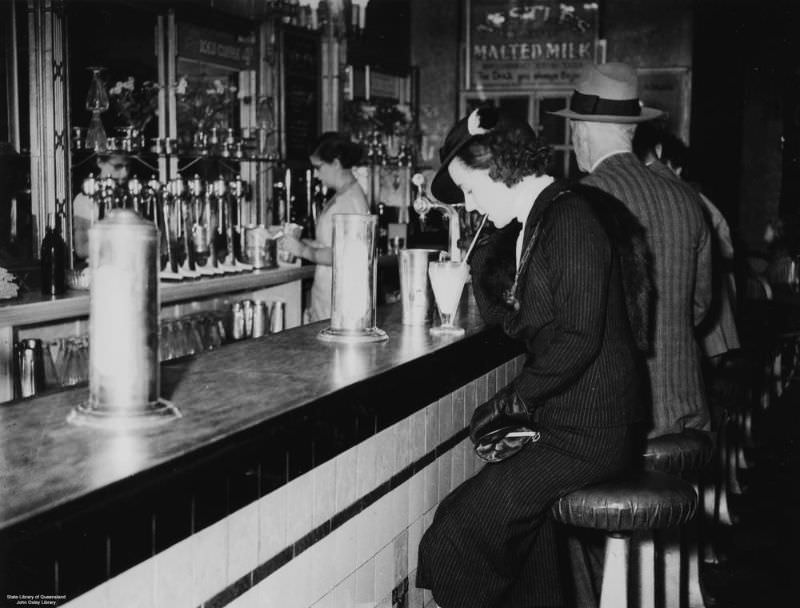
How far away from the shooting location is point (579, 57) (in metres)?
8.40

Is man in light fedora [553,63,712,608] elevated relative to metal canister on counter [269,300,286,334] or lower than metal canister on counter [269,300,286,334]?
elevated

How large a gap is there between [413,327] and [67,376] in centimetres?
157

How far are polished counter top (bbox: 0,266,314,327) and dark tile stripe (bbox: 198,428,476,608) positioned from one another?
→ 1.57m

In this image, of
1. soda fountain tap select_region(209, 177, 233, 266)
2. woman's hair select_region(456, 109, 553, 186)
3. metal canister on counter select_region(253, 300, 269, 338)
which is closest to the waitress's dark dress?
woman's hair select_region(456, 109, 553, 186)

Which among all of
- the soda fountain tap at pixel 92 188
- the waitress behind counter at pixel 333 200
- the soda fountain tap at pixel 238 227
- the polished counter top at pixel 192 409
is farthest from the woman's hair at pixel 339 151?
the polished counter top at pixel 192 409

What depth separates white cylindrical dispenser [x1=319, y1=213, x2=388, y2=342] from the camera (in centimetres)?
243

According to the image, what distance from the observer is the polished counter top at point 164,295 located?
11.7 ft

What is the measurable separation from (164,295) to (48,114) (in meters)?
0.98

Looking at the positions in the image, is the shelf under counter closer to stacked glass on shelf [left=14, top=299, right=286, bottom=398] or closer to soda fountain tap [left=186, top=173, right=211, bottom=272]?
stacked glass on shelf [left=14, top=299, right=286, bottom=398]

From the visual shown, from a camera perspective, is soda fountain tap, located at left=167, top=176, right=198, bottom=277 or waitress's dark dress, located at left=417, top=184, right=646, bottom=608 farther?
soda fountain tap, located at left=167, top=176, right=198, bottom=277

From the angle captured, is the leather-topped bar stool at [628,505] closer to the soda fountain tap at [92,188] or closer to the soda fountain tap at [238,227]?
the soda fountain tap at [92,188]

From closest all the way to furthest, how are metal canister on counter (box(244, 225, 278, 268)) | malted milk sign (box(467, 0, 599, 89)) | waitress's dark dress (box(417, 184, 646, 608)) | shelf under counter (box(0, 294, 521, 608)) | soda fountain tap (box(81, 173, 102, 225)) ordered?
1. shelf under counter (box(0, 294, 521, 608))
2. waitress's dark dress (box(417, 184, 646, 608))
3. soda fountain tap (box(81, 173, 102, 225))
4. metal canister on counter (box(244, 225, 278, 268))
5. malted milk sign (box(467, 0, 599, 89))

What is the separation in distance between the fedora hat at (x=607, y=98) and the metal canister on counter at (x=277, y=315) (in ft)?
8.60

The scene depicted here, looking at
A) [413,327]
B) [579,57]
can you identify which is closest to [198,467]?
[413,327]
